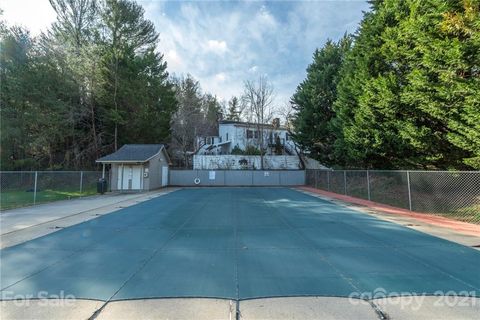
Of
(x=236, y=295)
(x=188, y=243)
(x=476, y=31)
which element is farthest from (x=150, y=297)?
(x=476, y=31)

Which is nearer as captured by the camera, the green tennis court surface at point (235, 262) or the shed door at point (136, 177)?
the green tennis court surface at point (235, 262)

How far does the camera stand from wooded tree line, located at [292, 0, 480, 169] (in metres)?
9.01

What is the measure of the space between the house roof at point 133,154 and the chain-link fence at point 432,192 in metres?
14.5

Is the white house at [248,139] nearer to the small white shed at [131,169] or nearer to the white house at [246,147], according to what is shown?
the white house at [246,147]

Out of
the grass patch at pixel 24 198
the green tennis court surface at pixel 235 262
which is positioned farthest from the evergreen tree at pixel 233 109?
the green tennis court surface at pixel 235 262

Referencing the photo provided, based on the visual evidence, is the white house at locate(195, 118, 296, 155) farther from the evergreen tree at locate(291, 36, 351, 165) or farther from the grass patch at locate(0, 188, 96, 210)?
the grass patch at locate(0, 188, 96, 210)

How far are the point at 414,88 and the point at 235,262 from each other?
9.68 meters

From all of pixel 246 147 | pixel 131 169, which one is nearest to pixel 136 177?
pixel 131 169

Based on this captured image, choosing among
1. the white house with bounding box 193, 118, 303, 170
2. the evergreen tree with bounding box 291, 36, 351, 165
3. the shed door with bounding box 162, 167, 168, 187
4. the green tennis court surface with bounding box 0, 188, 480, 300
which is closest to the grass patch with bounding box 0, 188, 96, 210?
the shed door with bounding box 162, 167, 168, 187

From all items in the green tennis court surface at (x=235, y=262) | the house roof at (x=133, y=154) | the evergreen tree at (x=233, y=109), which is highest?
the evergreen tree at (x=233, y=109)

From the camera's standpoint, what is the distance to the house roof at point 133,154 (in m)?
20.9

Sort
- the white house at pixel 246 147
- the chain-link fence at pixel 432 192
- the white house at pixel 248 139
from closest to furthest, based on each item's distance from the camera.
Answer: the chain-link fence at pixel 432 192, the white house at pixel 246 147, the white house at pixel 248 139

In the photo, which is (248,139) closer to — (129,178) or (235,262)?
(129,178)

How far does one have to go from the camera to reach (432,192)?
11664 mm
